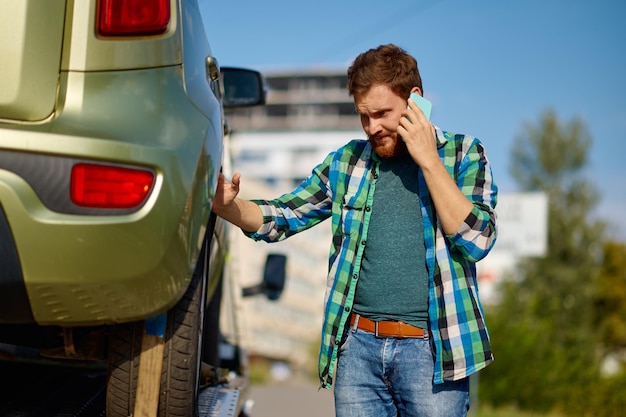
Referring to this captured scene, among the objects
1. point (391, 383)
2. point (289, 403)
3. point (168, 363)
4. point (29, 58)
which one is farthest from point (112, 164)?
point (289, 403)

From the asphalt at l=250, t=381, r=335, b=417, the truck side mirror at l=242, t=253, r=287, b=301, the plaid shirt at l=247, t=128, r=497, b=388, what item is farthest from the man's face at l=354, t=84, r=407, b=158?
the asphalt at l=250, t=381, r=335, b=417

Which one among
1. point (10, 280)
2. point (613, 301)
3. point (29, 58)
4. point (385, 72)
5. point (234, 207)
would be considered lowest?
point (613, 301)

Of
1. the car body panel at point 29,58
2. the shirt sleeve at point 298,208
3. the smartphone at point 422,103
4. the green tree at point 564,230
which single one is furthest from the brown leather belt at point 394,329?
the green tree at point 564,230

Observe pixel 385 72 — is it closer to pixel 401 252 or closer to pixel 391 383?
pixel 401 252

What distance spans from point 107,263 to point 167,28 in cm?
71

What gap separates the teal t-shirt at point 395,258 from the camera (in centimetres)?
287

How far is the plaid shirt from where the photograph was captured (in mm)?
2740

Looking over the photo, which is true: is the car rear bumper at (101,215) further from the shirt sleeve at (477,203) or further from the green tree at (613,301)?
the green tree at (613,301)

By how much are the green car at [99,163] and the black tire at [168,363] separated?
0.03 m

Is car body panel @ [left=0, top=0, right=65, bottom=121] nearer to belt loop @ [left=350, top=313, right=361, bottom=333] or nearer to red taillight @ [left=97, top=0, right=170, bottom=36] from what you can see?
red taillight @ [left=97, top=0, right=170, bottom=36]

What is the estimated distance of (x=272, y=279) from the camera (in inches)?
204

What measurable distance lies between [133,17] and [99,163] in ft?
1.50

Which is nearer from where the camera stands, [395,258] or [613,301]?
[395,258]

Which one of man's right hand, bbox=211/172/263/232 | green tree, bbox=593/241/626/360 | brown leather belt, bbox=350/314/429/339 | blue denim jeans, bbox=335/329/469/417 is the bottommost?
green tree, bbox=593/241/626/360
